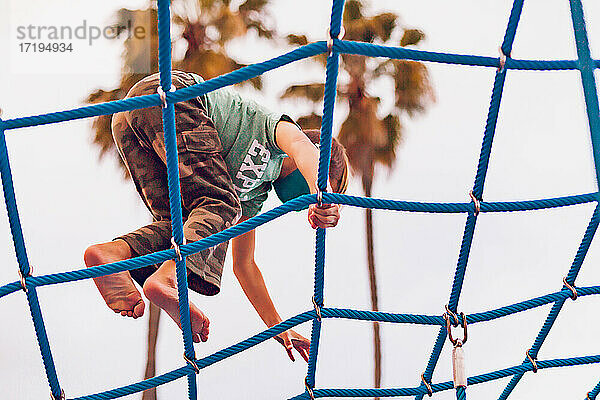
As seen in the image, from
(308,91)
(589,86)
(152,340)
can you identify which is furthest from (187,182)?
(308,91)

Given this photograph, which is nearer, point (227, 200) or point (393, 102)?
point (227, 200)

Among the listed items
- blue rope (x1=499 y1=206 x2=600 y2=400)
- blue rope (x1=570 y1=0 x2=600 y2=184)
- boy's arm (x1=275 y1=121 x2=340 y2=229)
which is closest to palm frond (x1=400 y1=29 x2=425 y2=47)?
boy's arm (x1=275 y1=121 x2=340 y2=229)

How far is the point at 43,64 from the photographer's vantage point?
7.96 feet

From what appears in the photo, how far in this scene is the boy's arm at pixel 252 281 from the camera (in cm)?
114

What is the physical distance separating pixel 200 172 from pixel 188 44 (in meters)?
1.76

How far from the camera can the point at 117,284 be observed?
2.69 feet

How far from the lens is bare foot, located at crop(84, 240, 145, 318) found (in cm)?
80

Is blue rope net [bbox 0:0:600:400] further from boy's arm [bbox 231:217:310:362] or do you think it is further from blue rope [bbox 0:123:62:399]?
boy's arm [bbox 231:217:310:362]

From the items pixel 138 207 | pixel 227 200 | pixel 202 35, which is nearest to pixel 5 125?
pixel 227 200

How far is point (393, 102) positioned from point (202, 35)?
0.77 metres

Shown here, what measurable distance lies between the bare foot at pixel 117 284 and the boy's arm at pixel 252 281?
33 cm

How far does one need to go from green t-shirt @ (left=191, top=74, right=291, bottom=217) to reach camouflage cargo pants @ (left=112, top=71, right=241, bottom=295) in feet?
0.10

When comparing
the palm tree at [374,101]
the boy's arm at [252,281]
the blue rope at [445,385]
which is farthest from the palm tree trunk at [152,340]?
the blue rope at [445,385]

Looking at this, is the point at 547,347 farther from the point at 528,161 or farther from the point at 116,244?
the point at 116,244
